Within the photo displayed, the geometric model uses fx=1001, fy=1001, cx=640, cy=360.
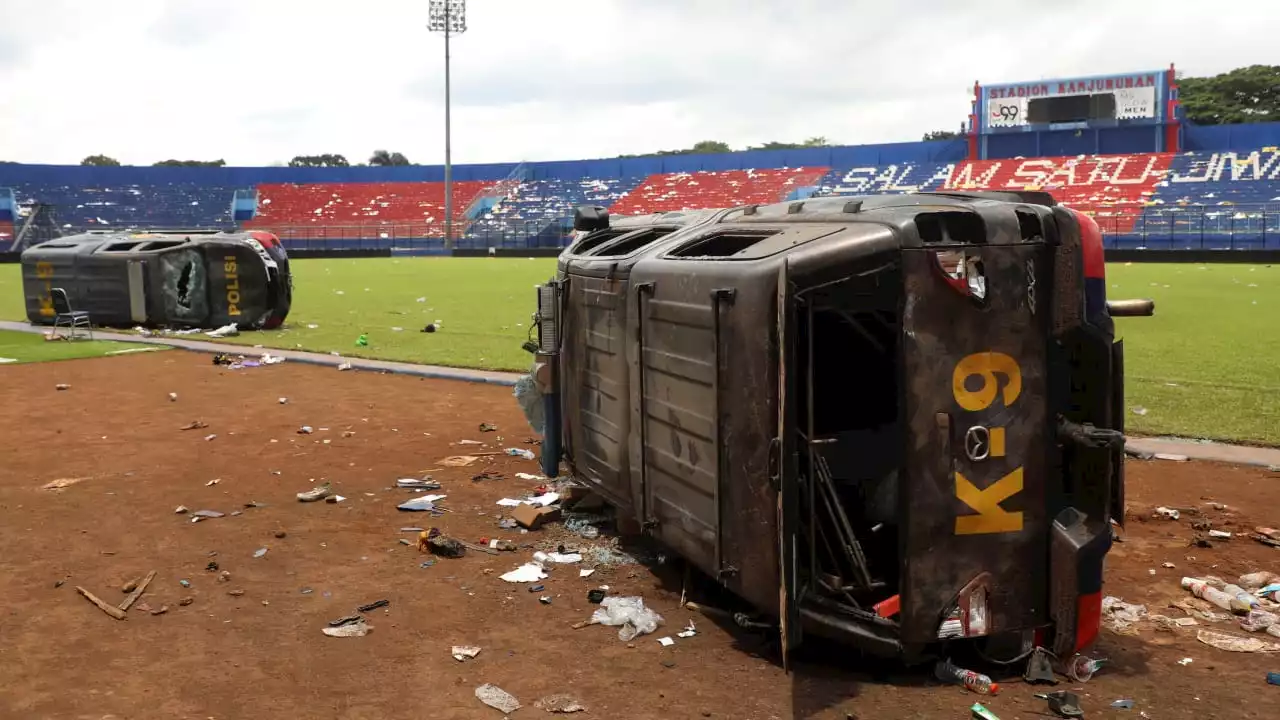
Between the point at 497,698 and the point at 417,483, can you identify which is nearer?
the point at 497,698

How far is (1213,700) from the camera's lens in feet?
12.9

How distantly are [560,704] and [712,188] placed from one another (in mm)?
64069

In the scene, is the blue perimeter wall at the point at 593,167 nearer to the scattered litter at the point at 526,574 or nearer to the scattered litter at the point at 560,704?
Answer: the scattered litter at the point at 526,574

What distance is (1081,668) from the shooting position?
13.7 feet

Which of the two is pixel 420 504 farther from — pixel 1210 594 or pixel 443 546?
pixel 1210 594

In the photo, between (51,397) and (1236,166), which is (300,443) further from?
(1236,166)

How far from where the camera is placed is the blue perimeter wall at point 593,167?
58219 millimetres

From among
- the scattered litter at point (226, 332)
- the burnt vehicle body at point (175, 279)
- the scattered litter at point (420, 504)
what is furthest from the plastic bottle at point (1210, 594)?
the burnt vehicle body at point (175, 279)

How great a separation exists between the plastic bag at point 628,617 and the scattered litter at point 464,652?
0.63m

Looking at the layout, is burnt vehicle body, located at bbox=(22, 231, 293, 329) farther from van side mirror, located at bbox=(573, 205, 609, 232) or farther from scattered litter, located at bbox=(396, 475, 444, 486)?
van side mirror, located at bbox=(573, 205, 609, 232)

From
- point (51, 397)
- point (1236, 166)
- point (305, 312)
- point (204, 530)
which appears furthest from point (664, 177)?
point (204, 530)

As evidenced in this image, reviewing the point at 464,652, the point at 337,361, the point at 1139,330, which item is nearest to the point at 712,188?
the point at 1139,330

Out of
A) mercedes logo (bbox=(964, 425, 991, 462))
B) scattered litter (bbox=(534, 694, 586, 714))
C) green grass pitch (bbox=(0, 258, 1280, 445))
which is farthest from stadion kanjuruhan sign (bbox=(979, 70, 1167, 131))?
scattered litter (bbox=(534, 694, 586, 714))

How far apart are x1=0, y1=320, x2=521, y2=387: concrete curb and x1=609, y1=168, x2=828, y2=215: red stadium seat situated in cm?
4783
